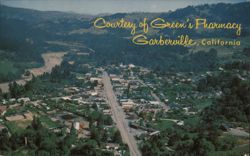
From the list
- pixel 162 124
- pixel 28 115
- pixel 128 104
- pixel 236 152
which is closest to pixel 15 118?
pixel 28 115

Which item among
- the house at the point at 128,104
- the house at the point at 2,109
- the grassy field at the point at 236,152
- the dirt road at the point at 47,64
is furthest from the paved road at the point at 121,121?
the dirt road at the point at 47,64

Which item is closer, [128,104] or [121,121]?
[121,121]

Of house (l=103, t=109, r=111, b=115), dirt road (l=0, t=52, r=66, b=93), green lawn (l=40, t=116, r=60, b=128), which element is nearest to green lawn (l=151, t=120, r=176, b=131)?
house (l=103, t=109, r=111, b=115)

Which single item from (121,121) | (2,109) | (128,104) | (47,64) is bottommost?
(121,121)

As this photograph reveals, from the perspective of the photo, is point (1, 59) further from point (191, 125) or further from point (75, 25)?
point (75, 25)

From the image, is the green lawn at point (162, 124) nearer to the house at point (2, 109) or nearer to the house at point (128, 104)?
the house at point (128, 104)

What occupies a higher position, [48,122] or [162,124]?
[48,122]

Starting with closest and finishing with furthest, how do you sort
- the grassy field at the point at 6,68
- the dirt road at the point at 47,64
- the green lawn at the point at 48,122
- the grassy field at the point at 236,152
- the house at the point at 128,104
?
A: the grassy field at the point at 236,152 → the green lawn at the point at 48,122 → the house at the point at 128,104 → the dirt road at the point at 47,64 → the grassy field at the point at 6,68

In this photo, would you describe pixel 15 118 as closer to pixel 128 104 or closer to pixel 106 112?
pixel 106 112

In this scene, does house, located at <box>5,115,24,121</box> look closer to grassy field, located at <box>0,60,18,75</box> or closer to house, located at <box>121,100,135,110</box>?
house, located at <box>121,100,135,110</box>
